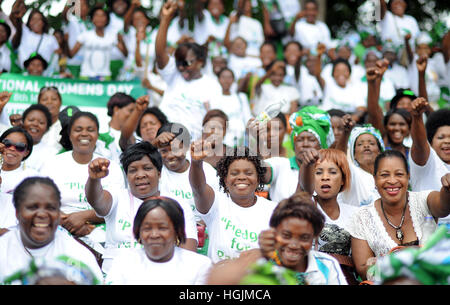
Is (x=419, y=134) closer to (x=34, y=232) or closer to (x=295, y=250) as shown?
(x=295, y=250)

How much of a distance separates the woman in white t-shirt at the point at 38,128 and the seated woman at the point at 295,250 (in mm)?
3274

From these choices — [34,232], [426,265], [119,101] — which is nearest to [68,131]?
[119,101]

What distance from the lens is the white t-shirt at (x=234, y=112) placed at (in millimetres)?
8148

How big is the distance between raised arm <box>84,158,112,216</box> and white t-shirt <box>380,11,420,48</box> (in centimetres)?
741

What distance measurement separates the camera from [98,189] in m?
4.77

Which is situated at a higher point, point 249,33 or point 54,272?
point 249,33

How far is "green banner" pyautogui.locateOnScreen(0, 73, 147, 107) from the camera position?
9.02 metres

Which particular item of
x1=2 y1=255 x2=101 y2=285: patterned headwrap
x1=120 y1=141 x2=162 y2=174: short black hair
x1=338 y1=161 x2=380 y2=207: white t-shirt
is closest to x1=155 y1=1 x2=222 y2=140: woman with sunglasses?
x1=338 y1=161 x2=380 y2=207: white t-shirt

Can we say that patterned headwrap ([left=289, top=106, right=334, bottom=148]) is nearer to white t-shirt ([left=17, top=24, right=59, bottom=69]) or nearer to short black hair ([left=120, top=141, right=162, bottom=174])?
short black hair ([left=120, top=141, right=162, bottom=174])

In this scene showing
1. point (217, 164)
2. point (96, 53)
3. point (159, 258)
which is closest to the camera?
point (159, 258)

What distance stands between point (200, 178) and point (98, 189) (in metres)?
0.74

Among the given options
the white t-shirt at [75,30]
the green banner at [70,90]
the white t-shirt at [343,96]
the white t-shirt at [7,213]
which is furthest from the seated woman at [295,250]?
the white t-shirt at [75,30]

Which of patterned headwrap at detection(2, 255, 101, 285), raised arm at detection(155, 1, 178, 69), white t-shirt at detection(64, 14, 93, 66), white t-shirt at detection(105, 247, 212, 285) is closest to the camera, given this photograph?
patterned headwrap at detection(2, 255, 101, 285)

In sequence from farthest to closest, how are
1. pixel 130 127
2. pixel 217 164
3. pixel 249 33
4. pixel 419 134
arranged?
pixel 249 33 → pixel 130 127 → pixel 419 134 → pixel 217 164
